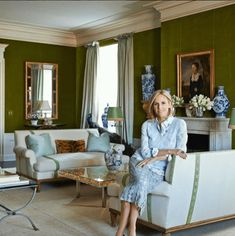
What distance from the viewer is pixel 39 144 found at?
6.20 metres

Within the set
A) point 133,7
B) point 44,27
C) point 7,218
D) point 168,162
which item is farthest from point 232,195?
point 44,27

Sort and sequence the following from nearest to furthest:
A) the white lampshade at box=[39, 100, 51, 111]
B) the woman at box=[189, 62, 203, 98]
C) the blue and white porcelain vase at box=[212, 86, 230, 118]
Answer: the blue and white porcelain vase at box=[212, 86, 230, 118] < the woman at box=[189, 62, 203, 98] < the white lampshade at box=[39, 100, 51, 111]

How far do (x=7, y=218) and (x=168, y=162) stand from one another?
1990 mm

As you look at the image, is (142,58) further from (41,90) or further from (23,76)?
(23,76)

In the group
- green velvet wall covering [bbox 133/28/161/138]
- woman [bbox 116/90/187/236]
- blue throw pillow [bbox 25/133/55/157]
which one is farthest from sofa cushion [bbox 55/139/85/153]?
woman [bbox 116/90/187/236]

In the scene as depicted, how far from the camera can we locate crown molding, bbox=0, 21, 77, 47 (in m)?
8.98

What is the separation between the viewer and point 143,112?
7.98 meters

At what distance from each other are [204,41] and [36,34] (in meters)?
4.59

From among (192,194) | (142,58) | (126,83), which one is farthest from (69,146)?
(192,194)

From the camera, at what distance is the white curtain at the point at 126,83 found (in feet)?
26.8

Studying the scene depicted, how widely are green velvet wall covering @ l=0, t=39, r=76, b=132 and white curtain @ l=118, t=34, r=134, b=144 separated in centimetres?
213

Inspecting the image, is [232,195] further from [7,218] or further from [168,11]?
[168,11]

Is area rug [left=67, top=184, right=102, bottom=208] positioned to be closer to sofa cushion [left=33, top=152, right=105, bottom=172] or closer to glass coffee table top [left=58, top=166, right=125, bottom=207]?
glass coffee table top [left=58, top=166, right=125, bottom=207]

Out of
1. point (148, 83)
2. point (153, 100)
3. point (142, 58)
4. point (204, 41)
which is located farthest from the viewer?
point (142, 58)
